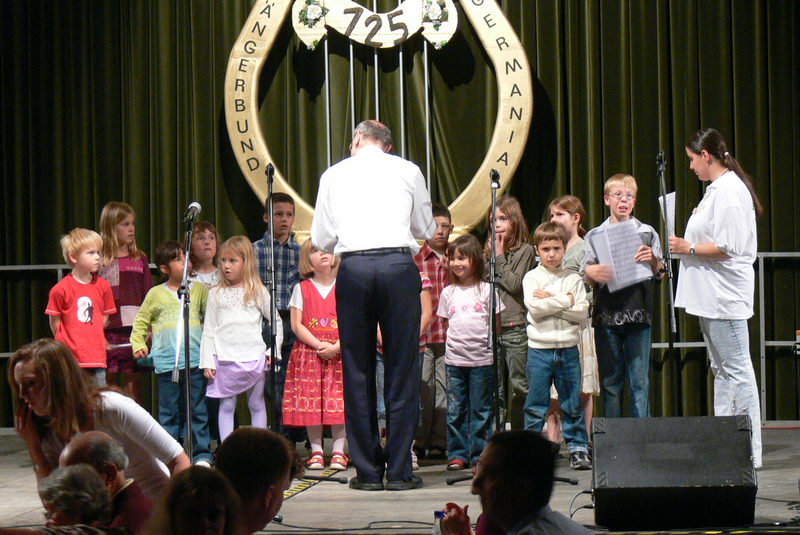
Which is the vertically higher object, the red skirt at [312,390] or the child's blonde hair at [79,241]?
the child's blonde hair at [79,241]

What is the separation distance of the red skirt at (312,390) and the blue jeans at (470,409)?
1.90 ft

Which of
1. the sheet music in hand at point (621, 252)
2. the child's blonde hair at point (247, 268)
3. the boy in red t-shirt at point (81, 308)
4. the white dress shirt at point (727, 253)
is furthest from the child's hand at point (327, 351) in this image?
the white dress shirt at point (727, 253)

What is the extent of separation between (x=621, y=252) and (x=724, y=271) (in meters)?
0.48

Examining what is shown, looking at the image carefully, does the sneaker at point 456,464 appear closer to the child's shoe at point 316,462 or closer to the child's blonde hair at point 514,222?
the child's shoe at point 316,462

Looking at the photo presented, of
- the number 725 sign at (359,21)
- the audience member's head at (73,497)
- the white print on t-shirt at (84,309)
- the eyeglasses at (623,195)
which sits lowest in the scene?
the audience member's head at (73,497)

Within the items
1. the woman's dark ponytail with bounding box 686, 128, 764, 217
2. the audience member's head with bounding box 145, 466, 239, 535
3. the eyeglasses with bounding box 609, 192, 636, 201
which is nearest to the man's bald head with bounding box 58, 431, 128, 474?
the audience member's head with bounding box 145, 466, 239, 535

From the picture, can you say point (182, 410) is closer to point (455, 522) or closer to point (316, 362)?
point (316, 362)

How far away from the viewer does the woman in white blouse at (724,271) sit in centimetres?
527

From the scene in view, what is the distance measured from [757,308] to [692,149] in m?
2.09

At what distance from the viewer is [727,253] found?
530 centimetres

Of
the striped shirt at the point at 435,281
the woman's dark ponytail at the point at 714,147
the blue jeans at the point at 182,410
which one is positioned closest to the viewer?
the woman's dark ponytail at the point at 714,147

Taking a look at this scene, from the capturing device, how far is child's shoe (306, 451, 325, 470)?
5.87m

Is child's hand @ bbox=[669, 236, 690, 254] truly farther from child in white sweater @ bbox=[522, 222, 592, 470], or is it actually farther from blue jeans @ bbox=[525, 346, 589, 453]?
blue jeans @ bbox=[525, 346, 589, 453]

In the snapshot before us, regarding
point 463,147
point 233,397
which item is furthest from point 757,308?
point 233,397
